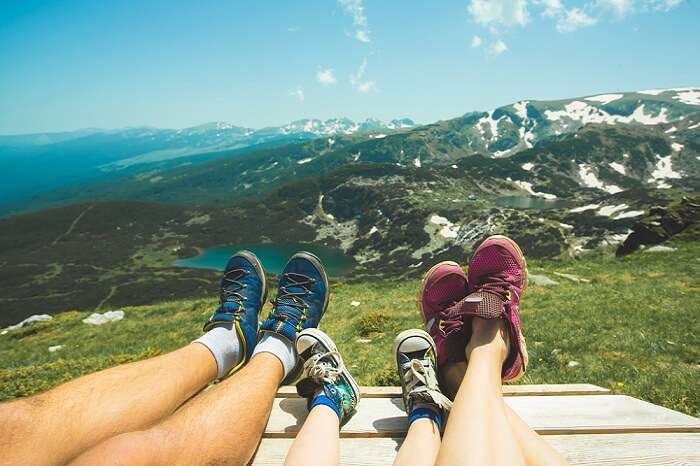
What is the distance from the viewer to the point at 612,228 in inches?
4759

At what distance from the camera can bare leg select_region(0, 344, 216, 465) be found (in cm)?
285

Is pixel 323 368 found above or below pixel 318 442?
above

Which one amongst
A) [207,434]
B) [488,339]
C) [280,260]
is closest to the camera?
[207,434]

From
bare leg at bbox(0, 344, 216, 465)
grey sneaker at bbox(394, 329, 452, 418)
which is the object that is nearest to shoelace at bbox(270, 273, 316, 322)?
bare leg at bbox(0, 344, 216, 465)

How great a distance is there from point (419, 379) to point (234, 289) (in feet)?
9.84

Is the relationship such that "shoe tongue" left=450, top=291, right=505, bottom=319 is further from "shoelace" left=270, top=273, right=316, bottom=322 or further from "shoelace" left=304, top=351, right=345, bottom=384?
"shoelace" left=270, top=273, right=316, bottom=322

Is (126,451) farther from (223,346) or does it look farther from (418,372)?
(418,372)

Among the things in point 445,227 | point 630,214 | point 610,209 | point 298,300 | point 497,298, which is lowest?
point 445,227

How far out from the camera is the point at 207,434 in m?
2.82

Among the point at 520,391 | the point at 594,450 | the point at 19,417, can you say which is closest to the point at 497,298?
the point at 520,391

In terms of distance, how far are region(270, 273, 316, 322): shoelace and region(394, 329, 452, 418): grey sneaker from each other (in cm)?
156

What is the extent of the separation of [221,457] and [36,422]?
4.84ft

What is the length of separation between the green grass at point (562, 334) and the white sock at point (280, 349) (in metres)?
2.55

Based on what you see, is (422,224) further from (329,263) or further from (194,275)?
(194,275)
